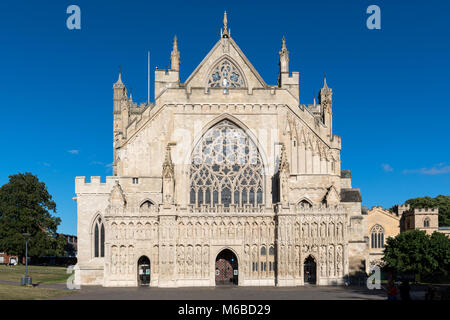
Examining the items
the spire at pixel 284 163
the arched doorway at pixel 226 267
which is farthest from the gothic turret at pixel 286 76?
the arched doorway at pixel 226 267

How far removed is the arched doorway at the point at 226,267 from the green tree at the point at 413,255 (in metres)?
16.5

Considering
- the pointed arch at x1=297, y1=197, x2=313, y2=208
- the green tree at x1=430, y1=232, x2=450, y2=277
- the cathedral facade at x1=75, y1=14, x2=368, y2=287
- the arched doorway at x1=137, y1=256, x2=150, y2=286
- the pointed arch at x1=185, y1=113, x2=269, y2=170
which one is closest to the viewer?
the cathedral facade at x1=75, y1=14, x2=368, y2=287

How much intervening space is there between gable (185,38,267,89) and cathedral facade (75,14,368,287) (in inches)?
7.8

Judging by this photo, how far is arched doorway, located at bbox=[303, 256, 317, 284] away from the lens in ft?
151

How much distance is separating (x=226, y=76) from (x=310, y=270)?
20430 mm

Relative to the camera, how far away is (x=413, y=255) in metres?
52.4

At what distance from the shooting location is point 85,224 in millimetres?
48938

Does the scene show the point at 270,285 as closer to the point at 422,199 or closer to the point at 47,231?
the point at 47,231

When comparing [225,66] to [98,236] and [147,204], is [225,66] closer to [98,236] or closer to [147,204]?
[147,204]

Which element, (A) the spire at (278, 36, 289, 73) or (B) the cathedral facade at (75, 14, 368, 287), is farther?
(A) the spire at (278, 36, 289, 73)

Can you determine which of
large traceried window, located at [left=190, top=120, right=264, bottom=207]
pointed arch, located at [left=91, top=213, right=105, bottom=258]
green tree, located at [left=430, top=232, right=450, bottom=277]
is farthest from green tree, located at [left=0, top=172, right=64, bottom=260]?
green tree, located at [left=430, top=232, right=450, bottom=277]

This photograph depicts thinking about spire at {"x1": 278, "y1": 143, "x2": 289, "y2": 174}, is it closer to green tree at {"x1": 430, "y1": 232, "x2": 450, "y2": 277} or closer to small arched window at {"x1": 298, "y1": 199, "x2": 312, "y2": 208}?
small arched window at {"x1": 298, "y1": 199, "x2": 312, "y2": 208}

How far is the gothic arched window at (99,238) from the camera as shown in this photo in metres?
48.8

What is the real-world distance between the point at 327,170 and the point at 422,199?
56.8 m
